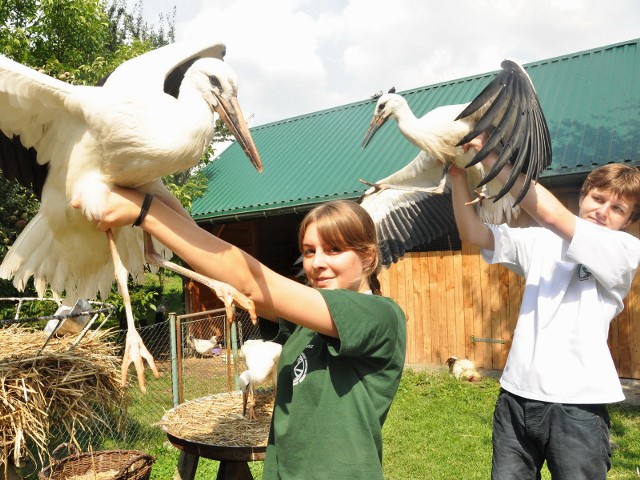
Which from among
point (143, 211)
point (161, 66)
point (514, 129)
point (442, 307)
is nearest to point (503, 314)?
point (442, 307)

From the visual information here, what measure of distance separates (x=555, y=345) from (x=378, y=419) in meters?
0.94

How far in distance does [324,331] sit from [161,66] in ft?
4.90

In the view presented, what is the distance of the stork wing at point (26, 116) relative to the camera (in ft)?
7.27

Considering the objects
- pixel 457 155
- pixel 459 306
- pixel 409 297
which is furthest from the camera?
pixel 409 297

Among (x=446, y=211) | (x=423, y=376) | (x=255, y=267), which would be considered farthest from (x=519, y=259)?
(x=423, y=376)

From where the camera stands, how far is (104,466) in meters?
3.85

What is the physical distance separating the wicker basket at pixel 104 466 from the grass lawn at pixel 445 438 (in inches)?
35.7

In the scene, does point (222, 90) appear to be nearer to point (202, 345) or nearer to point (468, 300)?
point (468, 300)

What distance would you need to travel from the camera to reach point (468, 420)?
5.89m

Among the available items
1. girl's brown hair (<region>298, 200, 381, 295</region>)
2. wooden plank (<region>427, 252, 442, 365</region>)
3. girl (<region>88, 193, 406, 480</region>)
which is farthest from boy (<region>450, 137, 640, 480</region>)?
wooden plank (<region>427, 252, 442, 365</region>)

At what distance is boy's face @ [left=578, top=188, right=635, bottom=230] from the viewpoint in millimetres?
2254

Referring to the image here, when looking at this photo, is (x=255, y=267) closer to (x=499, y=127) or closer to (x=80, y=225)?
(x=499, y=127)

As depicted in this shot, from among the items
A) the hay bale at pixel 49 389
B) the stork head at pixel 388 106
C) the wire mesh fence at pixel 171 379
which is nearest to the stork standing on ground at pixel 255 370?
the wire mesh fence at pixel 171 379

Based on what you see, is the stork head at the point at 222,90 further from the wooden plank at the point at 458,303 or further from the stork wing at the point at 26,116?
the wooden plank at the point at 458,303
